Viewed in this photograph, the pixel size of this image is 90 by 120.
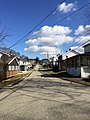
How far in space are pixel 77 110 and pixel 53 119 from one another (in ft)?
5.41

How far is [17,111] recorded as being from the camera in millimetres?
8305

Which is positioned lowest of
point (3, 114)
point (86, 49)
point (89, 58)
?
point (3, 114)

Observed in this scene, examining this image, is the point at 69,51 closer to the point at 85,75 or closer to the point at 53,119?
the point at 85,75

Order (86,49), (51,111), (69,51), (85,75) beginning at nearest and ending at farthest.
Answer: (51,111)
(85,75)
(86,49)
(69,51)

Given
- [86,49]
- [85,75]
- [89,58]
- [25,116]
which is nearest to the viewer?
[25,116]

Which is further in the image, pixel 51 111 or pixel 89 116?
pixel 51 111

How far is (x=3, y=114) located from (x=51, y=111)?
1.81m

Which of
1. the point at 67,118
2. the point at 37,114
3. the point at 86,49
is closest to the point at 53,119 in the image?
the point at 67,118

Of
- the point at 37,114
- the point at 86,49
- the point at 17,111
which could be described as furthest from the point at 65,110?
the point at 86,49

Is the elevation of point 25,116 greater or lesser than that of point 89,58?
lesser

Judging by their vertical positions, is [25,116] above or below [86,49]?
below

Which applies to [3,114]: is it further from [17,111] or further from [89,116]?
[89,116]

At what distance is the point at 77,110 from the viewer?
8211 mm

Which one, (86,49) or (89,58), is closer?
(89,58)
